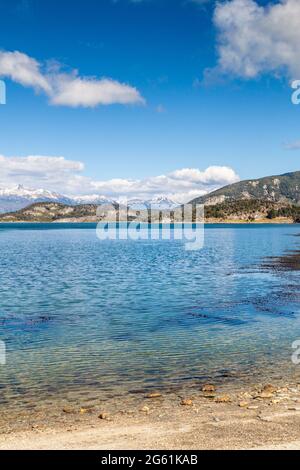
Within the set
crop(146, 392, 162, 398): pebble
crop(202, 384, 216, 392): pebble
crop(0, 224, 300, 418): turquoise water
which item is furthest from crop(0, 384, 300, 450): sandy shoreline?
crop(0, 224, 300, 418): turquoise water

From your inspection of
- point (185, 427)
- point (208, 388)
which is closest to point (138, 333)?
point (208, 388)

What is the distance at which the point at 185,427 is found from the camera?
1917 centimetres

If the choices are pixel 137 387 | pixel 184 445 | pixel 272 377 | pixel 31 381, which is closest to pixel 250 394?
pixel 272 377

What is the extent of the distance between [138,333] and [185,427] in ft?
60.4

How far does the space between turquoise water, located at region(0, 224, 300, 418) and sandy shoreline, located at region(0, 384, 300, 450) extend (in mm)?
3081

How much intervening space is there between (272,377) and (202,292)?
1226 inches

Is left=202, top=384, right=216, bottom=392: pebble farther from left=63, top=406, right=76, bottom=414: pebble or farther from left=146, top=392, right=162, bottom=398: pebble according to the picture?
left=63, top=406, right=76, bottom=414: pebble

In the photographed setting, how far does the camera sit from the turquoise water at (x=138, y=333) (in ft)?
86.6

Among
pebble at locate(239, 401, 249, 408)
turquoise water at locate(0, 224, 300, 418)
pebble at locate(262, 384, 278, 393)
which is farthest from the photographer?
turquoise water at locate(0, 224, 300, 418)

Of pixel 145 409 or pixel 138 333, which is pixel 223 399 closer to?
pixel 145 409

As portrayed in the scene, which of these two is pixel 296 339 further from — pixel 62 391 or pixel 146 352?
pixel 62 391

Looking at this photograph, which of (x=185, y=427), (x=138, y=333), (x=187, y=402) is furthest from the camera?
(x=138, y=333)

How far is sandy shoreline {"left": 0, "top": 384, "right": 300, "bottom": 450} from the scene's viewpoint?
1731 cm

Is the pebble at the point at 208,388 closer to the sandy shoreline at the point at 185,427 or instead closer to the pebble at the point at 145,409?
the sandy shoreline at the point at 185,427
